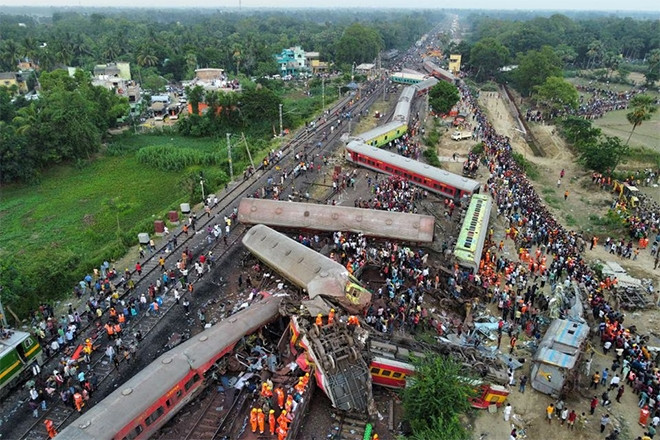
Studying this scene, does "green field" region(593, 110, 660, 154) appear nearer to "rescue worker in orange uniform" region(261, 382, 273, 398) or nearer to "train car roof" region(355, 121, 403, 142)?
"train car roof" region(355, 121, 403, 142)

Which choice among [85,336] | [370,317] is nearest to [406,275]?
[370,317]

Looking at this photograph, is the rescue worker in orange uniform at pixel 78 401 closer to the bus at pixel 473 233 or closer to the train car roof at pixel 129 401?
the train car roof at pixel 129 401

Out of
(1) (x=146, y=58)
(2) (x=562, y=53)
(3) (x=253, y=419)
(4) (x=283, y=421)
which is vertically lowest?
(3) (x=253, y=419)

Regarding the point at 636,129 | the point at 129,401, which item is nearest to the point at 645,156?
the point at 636,129

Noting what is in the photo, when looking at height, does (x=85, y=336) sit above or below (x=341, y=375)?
below

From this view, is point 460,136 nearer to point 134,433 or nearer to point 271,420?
point 271,420

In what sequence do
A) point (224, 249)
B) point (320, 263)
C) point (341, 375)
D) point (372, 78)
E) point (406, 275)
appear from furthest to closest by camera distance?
point (372, 78)
point (224, 249)
point (406, 275)
point (320, 263)
point (341, 375)

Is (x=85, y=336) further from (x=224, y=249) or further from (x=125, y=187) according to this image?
(x=125, y=187)

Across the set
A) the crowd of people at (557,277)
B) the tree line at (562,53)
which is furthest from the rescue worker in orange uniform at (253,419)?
the tree line at (562,53)
